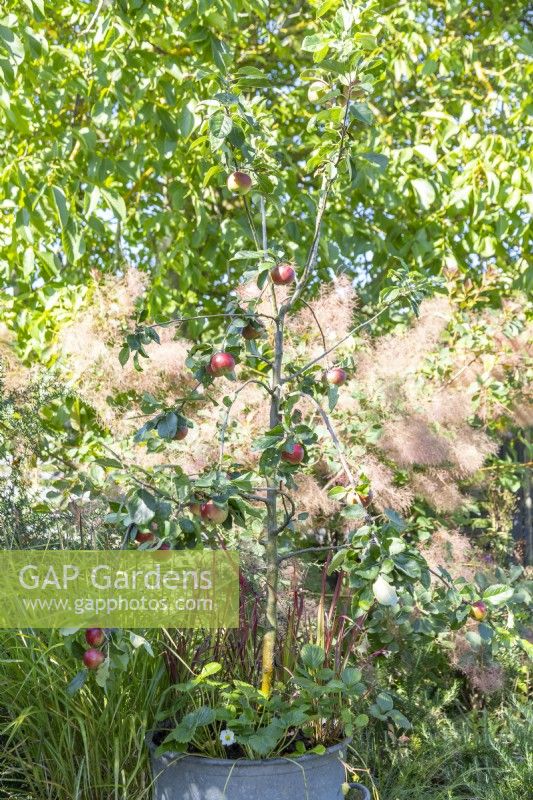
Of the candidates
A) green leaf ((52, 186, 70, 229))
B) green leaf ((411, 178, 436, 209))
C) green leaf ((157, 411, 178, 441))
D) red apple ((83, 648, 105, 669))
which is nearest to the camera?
red apple ((83, 648, 105, 669))

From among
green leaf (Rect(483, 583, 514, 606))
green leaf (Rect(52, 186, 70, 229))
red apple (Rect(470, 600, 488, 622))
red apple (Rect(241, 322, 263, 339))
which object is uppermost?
green leaf (Rect(52, 186, 70, 229))

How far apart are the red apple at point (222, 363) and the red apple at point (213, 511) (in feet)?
0.86

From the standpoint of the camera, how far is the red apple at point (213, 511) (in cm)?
157

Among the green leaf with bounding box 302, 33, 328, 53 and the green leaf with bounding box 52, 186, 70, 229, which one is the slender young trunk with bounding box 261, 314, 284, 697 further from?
the green leaf with bounding box 52, 186, 70, 229

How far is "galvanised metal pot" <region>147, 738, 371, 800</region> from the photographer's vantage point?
5.44 feet

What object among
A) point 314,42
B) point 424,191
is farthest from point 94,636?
point 424,191

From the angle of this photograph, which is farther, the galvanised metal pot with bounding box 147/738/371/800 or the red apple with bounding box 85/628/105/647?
the galvanised metal pot with bounding box 147/738/371/800

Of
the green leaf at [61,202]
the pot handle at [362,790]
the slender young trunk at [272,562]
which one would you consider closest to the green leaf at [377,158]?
the slender young trunk at [272,562]

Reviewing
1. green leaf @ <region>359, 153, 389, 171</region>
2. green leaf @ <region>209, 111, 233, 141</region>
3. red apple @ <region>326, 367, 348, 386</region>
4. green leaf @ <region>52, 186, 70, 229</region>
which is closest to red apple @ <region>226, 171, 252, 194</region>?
green leaf @ <region>209, 111, 233, 141</region>

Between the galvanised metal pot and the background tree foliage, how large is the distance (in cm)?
169

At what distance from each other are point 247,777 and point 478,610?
0.54 m

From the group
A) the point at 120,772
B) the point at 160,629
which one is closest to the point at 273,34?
the point at 160,629

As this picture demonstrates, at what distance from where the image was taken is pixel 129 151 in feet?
12.0

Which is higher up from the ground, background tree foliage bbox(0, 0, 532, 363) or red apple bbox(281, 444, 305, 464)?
background tree foliage bbox(0, 0, 532, 363)
